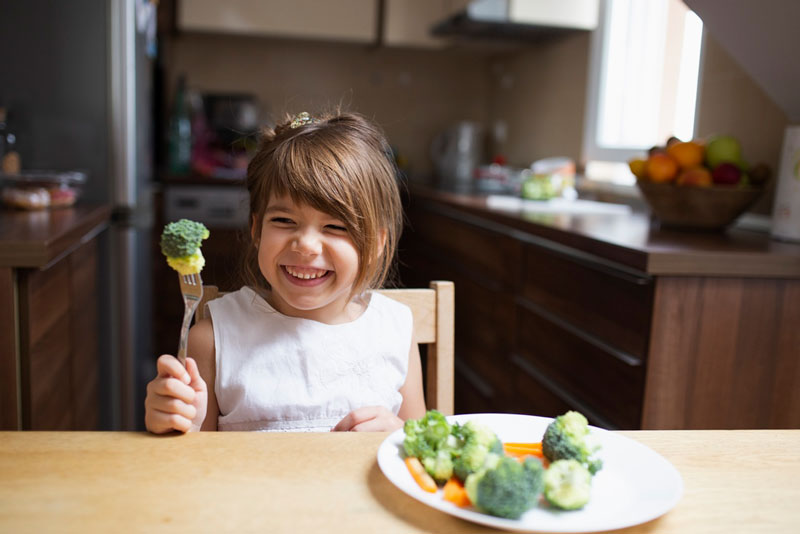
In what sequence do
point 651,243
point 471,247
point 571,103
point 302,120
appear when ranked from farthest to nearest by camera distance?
point 571,103
point 471,247
point 651,243
point 302,120

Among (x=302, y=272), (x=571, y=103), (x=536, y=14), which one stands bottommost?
(x=302, y=272)

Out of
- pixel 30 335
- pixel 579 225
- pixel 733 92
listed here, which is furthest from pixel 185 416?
pixel 733 92

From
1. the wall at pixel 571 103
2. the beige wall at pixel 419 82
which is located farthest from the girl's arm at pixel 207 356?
the beige wall at pixel 419 82

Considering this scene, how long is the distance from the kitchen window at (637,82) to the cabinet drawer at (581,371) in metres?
0.86

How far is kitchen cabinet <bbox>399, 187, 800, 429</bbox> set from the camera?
138 centimetres

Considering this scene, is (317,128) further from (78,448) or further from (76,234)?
(76,234)

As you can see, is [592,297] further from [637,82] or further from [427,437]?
[637,82]

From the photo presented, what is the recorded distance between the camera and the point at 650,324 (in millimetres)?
1390

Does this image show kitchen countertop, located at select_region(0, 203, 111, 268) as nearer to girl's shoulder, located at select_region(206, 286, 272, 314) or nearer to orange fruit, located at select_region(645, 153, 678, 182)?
girl's shoulder, located at select_region(206, 286, 272, 314)

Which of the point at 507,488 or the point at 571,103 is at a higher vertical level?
the point at 571,103

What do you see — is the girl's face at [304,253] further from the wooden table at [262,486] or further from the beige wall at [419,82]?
the beige wall at [419,82]

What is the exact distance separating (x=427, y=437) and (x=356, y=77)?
142 inches

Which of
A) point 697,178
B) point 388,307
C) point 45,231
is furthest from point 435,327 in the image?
point 697,178

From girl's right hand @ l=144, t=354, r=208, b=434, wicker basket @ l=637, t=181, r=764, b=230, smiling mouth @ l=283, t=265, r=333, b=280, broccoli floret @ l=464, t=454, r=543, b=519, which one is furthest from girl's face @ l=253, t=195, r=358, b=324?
wicker basket @ l=637, t=181, r=764, b=230
